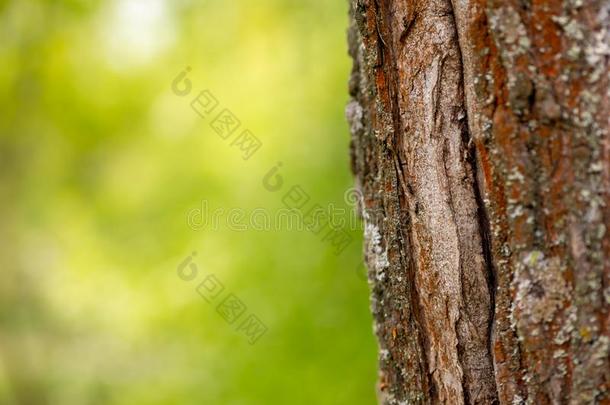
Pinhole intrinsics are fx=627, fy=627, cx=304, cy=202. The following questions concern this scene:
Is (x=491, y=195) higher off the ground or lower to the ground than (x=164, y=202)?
lower

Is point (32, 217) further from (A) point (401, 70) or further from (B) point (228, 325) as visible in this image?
(A) point (401, 70)

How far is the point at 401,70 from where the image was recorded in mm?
962

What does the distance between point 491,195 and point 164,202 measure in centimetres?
311

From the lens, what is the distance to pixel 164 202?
3.78 meters

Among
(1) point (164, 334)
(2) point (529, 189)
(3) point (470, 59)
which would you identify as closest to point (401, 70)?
(3) point (470, 59)

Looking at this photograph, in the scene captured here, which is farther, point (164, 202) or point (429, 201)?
point (164, 202)

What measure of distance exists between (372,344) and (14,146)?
156 inches

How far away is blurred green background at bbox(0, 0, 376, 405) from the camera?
2592mm

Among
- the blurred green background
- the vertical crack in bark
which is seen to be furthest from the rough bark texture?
the blurred green background

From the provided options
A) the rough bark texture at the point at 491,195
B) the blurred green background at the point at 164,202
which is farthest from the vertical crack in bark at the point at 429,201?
the blurred green background at the point at 164,202

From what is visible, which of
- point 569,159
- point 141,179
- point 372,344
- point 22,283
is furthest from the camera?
point 22,283

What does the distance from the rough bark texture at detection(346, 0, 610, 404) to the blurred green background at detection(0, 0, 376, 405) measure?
59.1 inches

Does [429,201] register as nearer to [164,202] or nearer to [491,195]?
[491,195]

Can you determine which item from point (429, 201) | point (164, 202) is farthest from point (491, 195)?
point (164, 202)
